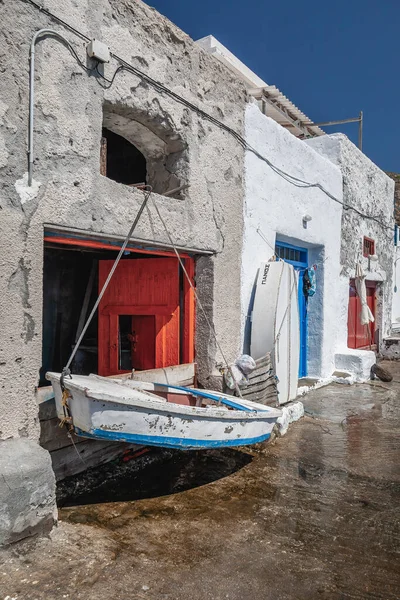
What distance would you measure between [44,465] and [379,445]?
3826 millimetres

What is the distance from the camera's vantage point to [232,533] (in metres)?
3.39

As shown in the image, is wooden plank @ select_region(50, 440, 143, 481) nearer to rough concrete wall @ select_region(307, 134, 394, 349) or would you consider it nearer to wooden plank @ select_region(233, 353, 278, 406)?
wooden plank @ select_region(233, 353, 278, 406)

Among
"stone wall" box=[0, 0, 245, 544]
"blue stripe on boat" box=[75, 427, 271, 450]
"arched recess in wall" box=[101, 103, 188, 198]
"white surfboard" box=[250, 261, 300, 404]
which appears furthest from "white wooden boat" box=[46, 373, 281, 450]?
"arched recess in wall" box=[101, 103, 188, 198]

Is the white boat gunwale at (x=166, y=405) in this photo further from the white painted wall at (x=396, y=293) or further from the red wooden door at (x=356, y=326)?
the white painted wall at (x=396, y=293)

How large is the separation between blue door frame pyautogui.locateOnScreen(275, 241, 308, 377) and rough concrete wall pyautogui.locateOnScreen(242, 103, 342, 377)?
0.33 feet

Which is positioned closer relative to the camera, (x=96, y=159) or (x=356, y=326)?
(x=96, y=159)

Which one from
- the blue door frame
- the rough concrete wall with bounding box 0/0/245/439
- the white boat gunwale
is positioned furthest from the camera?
the blue door frame

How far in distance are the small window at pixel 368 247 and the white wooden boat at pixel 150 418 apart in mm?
7063

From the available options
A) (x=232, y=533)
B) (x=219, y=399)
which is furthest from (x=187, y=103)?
Result: (x=232, y=533)

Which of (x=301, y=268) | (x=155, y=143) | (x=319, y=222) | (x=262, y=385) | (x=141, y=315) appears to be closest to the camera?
(x=155, y=143)

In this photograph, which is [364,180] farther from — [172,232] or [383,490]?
[383,490]

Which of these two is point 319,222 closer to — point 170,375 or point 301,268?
point 301,268

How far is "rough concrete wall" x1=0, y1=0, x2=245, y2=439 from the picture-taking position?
3.43 metres

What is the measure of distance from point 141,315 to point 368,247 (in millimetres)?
6782
